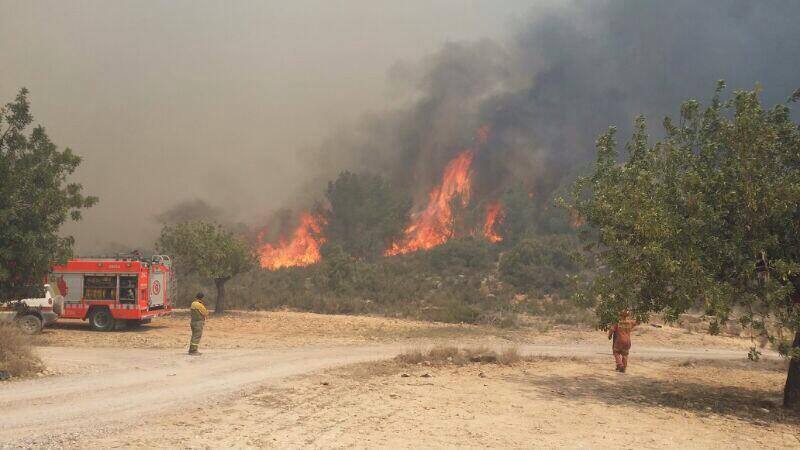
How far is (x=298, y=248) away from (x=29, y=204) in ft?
222

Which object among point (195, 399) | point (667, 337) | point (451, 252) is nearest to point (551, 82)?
Answer: point (451, 252)

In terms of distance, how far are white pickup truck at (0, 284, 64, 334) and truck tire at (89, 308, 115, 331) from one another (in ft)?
5.34

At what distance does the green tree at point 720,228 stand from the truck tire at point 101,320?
21099 mm

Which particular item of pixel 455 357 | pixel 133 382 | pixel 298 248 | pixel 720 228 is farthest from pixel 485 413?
pixel 298 248

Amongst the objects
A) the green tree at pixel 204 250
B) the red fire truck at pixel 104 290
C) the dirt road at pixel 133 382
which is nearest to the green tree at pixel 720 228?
the dirt road at pixel 133 382

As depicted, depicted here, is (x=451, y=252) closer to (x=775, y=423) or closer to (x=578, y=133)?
(x=578, y=133)

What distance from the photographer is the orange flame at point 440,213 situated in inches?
3273

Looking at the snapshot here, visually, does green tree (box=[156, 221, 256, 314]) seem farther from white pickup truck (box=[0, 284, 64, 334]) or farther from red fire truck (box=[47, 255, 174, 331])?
white pickup truck (box=[0, 284, 64, 334])

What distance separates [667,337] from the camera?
94.6 ft

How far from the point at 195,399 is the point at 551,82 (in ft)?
324

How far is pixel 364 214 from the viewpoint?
81875mm

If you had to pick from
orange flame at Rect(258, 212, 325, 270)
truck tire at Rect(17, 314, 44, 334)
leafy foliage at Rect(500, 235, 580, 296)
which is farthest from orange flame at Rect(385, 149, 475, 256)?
truck tire at Rect(17, 314, 44, 334)

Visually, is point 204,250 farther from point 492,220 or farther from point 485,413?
point 492,220

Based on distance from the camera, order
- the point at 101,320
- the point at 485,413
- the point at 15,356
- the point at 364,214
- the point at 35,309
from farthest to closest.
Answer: the point at 364,214 → the point at 101,320 → the point at 35,309 → the point at 15,356 → the point at 485,413
